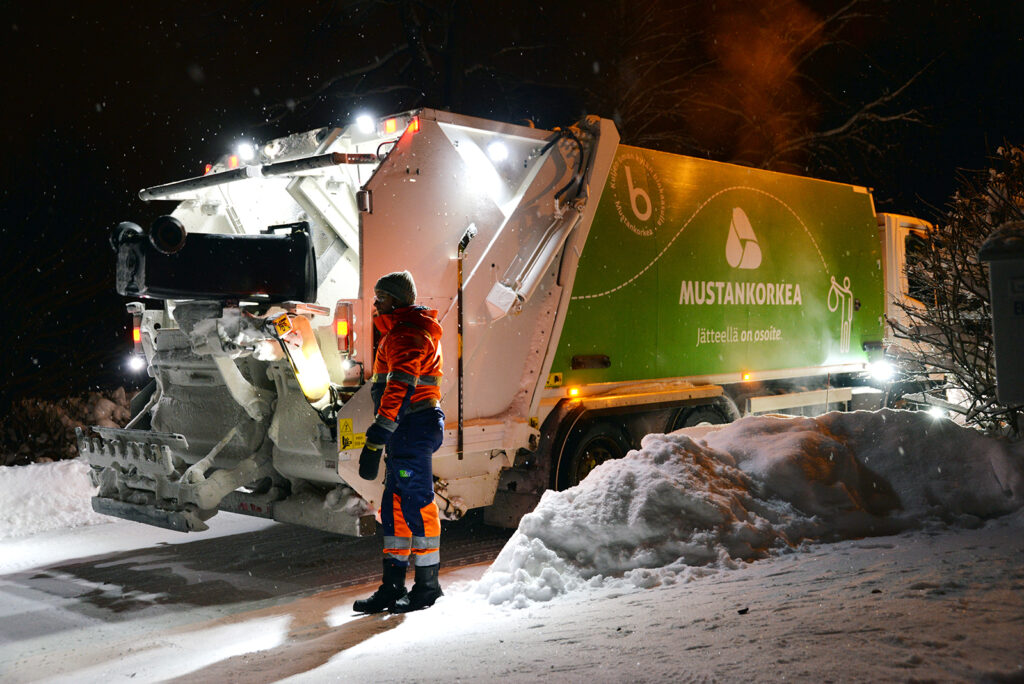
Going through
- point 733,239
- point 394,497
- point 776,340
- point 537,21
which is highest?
point 537,21

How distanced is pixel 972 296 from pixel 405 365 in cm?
398

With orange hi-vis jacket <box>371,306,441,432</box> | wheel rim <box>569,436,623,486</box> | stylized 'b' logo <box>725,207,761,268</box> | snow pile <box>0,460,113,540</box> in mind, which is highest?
stylized 'b' logo <box>725,207,761,268</box>

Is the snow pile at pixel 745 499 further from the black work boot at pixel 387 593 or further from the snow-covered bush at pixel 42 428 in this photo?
the snow-covered bush at pixel 42 428

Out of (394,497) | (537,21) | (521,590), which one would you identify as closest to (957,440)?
(521,590)

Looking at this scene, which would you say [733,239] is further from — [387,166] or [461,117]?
[387,166]

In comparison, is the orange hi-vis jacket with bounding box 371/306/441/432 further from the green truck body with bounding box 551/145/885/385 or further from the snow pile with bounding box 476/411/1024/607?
the green truck body with bounding box 551/145/885/385

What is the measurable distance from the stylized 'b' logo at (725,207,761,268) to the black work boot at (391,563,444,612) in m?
4.24

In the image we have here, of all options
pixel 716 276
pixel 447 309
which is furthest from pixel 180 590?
pixel 716 276

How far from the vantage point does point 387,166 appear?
19.0 ft

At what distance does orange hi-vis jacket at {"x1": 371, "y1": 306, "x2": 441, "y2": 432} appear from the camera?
5.18m

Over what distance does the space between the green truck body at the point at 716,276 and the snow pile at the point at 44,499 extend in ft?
13.9

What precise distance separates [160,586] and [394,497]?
1869 millimetres

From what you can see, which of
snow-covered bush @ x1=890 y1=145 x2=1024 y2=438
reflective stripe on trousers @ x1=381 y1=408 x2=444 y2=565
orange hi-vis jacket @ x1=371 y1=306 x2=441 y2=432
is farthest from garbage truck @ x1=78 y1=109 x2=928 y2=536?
snow-covered bush @ x1=890 y1=145 x2=1024 y2=438

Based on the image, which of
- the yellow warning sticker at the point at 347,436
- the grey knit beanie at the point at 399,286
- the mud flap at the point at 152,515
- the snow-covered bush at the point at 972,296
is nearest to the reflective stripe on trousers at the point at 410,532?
the yellow warning sticker at the point at 347,436
